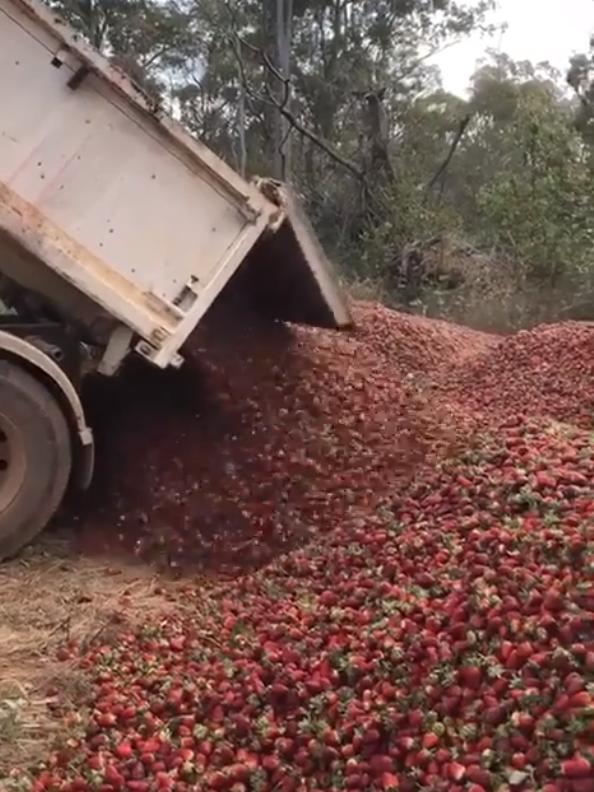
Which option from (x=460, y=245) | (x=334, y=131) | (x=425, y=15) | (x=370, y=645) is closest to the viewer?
(x=370, y=645)

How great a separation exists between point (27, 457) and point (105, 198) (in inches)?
51.2

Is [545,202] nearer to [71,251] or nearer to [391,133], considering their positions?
[391,133]

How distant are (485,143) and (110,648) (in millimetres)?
25913

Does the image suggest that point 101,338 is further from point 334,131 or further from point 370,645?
point 334,131

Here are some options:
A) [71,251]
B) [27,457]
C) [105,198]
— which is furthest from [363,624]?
[105,198]

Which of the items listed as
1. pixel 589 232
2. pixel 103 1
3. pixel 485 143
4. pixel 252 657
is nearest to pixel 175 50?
pixel 103 1

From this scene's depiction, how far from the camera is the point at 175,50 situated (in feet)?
91.1

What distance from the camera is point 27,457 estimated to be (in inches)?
209

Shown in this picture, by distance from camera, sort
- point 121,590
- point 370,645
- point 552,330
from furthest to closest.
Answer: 1. point 552,330
2. point 121,590
3. point 370,645

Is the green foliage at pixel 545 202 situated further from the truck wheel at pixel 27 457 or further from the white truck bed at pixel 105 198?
the truck wheel at pixel 27 457

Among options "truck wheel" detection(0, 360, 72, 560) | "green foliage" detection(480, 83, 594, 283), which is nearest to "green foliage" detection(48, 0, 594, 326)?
"green foliage" detection(480, 83, 594, 283)

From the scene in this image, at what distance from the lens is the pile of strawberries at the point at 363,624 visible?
3057 mm

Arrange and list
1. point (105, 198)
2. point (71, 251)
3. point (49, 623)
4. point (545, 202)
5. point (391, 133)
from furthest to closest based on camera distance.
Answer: point (391, 133) < point (545, 202) < point (105, 198) < point (71, 251) < point (49, 623)

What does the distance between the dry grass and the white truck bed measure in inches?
42.2
